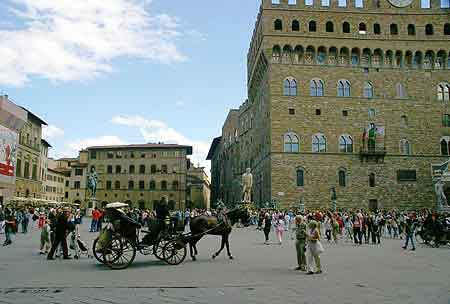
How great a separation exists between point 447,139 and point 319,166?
12945 mm

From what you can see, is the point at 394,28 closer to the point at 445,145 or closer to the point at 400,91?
the point at 400,91

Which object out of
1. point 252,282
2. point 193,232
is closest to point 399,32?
point 193,232

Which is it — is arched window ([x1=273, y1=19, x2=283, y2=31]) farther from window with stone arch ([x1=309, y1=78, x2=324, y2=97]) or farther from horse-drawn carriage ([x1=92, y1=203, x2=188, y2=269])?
horse-drawn carriage ([x1=92, y1=203, x2=188, y2=269])

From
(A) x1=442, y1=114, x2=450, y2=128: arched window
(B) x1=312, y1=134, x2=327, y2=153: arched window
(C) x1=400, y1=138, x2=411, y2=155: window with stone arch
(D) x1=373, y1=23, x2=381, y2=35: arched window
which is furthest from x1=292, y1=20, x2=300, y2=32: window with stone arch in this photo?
(A) x1=442, y1=114, x2=450, y2=128: arched window

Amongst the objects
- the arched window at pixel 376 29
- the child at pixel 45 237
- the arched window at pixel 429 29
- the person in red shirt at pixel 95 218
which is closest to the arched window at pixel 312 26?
the arched window at pixel 376 29

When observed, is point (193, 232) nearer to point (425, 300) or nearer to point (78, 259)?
point (78, 259)

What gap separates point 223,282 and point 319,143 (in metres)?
32.0

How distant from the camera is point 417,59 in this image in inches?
1588

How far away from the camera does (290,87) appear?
39.2 metres

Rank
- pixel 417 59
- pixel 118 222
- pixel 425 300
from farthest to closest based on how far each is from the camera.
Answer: pixel 417 59, pixel 118 222, pixel 425 300

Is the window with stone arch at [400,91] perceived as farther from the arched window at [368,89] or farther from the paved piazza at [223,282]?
the paved piazza at [223,282]

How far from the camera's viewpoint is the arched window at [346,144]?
3897cm

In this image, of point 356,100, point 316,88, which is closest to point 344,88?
point 356,100

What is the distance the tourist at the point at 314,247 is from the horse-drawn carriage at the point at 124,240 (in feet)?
10.5
